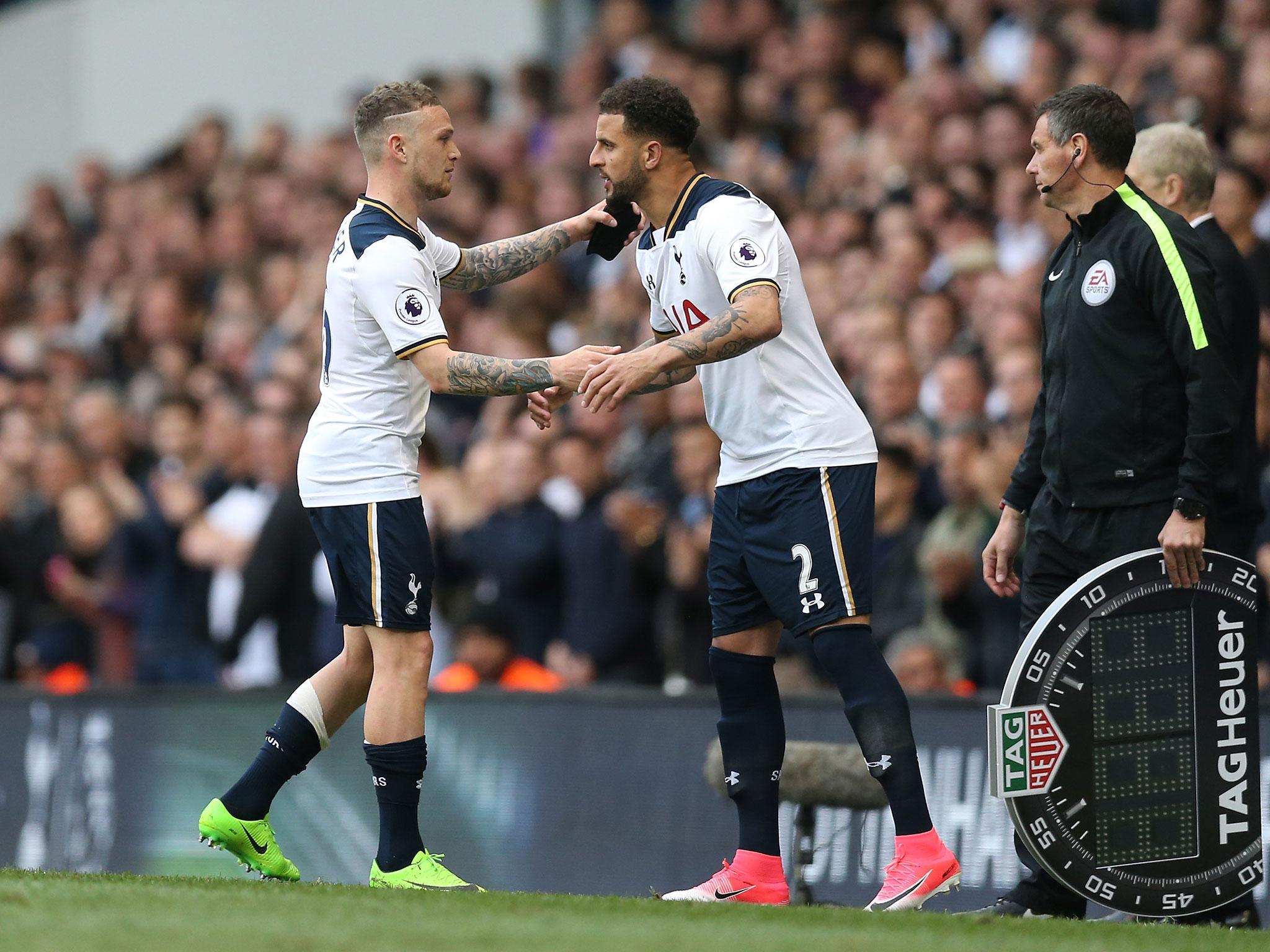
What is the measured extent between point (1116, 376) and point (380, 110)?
2353mm

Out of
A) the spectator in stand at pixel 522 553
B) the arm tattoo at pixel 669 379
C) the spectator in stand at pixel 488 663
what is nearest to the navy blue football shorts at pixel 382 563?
the arm tattoo at pixel 669 379

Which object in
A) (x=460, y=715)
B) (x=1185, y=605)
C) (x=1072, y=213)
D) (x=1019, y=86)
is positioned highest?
(x=1019, y=86)

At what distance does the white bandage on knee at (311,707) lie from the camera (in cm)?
586

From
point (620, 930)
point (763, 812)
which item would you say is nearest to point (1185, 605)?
point (763, 812)

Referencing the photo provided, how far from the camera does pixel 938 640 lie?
8086 mm

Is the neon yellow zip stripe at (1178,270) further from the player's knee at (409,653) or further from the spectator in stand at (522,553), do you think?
the spectator in stand at (522,553)

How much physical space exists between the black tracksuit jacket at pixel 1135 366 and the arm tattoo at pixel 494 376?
153 cm

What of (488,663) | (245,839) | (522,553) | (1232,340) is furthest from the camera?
(522,553)

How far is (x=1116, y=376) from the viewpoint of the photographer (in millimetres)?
5375

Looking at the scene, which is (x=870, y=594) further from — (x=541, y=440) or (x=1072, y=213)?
(x=541, y=440)

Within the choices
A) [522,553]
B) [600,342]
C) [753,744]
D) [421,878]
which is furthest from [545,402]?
[600,342]

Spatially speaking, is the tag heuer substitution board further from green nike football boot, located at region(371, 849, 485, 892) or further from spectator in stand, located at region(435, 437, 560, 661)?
spectator in stand, located at region(435, 437, 560, 661)

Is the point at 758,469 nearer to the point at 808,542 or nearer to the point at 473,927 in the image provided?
the point at 808,542

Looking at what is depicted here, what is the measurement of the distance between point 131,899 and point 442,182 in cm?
233
